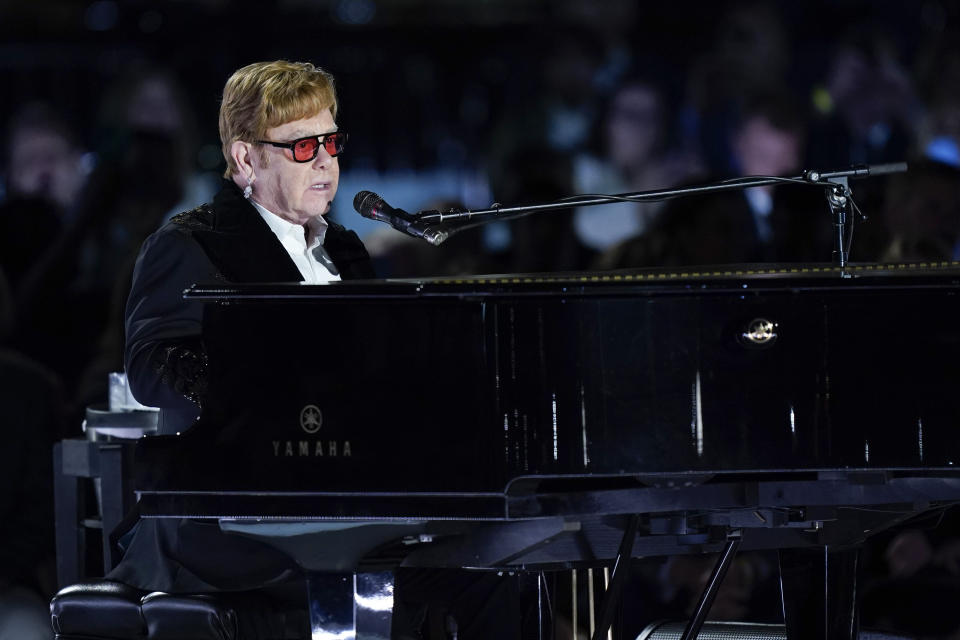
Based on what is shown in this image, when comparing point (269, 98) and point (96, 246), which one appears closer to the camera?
point (269, 98)

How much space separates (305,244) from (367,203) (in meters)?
0.32

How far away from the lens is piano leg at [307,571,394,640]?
2666 mm

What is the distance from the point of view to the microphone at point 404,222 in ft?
9.77

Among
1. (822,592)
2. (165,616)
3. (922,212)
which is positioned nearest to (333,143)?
(165,616)

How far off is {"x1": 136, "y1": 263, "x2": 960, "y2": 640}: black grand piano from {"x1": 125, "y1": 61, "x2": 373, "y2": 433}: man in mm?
318

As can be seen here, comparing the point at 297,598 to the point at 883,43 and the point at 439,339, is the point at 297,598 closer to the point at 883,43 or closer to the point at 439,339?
the point at 439,339

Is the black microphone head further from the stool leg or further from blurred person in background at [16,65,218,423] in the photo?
blurred person in background at [16,65,218,423]

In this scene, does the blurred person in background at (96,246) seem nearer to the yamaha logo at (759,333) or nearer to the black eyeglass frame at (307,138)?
the black eyeglass frame at (307,138)

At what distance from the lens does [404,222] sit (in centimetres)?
298

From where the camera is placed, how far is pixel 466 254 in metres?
5.96

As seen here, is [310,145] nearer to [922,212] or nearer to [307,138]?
[307,138]

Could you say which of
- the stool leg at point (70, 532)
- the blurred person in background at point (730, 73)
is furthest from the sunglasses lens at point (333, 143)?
the blurred person in background at point (730, 73)

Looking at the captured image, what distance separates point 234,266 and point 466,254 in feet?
9.37

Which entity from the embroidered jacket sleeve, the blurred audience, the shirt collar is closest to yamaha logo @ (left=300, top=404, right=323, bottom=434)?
the embroidered jacket sleeve
